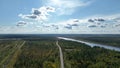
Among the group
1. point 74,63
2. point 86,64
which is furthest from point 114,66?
point 74,63

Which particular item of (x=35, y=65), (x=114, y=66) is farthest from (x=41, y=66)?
(x=114, y=66)

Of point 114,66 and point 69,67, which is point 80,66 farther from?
point 114,66

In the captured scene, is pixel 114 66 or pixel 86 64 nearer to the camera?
pixel 114 66

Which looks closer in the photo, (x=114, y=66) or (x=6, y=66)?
(x=114, y=66)

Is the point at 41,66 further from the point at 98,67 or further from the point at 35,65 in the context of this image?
the point at 98,67

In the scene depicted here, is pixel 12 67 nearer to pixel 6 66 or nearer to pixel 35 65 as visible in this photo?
pixel 6 66

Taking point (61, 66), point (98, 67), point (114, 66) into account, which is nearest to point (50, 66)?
point (61, 66)

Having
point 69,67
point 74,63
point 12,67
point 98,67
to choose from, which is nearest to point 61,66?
point 69,67

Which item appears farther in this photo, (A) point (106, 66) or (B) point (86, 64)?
(B) point (86, 64)
